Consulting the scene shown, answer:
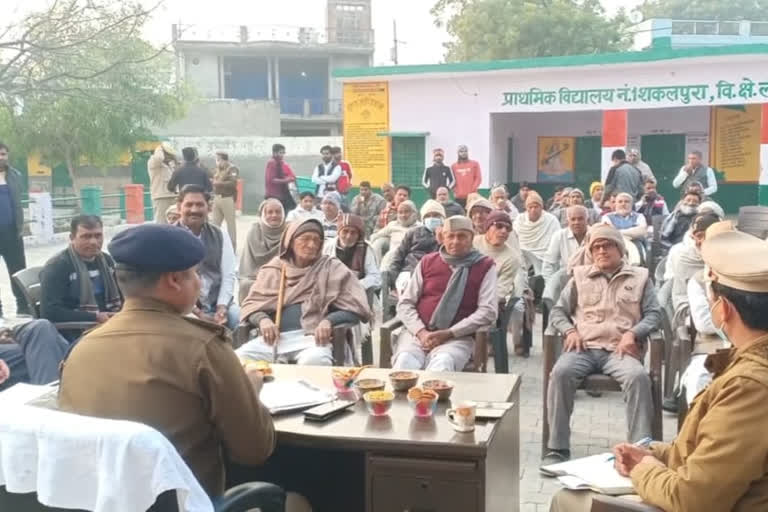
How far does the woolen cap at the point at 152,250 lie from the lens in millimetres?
2639

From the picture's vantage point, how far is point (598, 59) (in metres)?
15.0

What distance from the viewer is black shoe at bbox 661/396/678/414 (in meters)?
5.60

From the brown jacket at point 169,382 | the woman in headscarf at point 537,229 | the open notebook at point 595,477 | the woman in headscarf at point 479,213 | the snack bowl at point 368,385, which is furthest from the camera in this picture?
the woman in headscarf at point 537,229

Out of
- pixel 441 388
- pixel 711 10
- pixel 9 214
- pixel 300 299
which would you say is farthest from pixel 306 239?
pixel 711 10

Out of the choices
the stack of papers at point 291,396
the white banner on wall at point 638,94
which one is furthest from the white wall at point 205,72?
the stack of papers at point 291,396

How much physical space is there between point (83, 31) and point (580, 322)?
11491 millimetres

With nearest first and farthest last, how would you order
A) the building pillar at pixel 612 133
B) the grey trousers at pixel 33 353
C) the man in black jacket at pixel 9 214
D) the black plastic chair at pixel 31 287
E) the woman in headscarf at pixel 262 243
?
the grey trousers at pixel 33 353 → the black plastic chair at pixel 31 287 → the woman in headscarf at pixel 262 243 → the man in black jacket at pixel 9 214 → the building pillar at pixel 612 133

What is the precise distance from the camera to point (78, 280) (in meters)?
5.46

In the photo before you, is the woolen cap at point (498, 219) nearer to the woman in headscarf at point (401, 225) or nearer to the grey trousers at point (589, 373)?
the woman in headscarf at point (401, 225)

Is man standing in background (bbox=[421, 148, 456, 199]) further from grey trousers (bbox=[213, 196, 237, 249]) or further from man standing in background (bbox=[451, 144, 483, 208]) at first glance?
grey trousers (bbox=[213, 196, 237, 249])

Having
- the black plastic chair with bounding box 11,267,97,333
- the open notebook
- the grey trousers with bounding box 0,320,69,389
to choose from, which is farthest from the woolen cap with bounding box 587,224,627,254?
the black plastic chair with bounding box 11,267,97,333

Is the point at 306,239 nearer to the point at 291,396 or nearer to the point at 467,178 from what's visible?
the point at 291,396

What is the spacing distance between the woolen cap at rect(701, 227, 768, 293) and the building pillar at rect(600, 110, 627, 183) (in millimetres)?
13078

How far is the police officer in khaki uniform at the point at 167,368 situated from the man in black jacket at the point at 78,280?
286 cm
